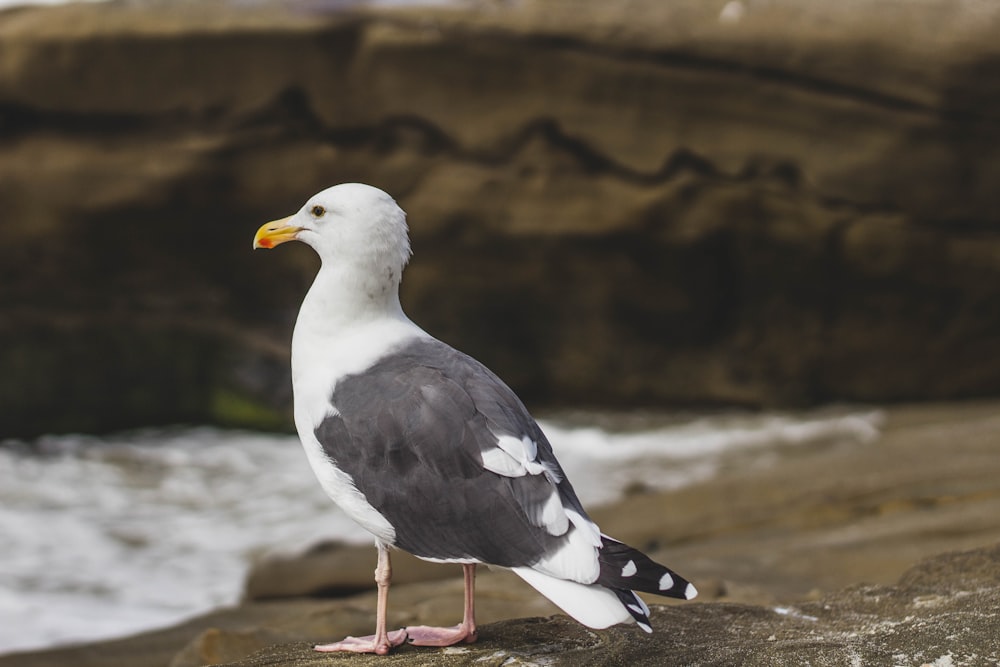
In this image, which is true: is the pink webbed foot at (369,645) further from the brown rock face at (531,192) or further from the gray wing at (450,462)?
the brown rock face at (531,192)

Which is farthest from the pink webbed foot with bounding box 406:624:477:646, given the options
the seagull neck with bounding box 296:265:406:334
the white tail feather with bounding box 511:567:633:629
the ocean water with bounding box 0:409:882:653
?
the ocean water with bounding box 0:409:882:653

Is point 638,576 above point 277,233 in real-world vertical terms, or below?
below

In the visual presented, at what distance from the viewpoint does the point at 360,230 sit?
2.44 meters

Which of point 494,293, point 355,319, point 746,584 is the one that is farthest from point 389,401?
point 494,293

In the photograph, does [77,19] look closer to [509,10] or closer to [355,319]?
[509,10]

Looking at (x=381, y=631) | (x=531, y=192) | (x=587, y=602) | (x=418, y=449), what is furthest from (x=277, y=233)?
(x=531, y=192)

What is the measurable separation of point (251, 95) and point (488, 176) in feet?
4.30

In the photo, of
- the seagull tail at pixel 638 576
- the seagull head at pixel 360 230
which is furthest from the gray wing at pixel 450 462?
the seagull head at pixel 360 230

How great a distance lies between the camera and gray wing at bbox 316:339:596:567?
215 cm

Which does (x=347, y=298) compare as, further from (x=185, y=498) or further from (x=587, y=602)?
(x=185, y=498)

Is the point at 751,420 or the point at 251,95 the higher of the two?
the point at 251,95

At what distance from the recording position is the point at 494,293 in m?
7.07

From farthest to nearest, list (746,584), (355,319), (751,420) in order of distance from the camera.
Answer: (751,420), (746,584), (355,319)

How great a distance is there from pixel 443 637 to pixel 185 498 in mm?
4039
